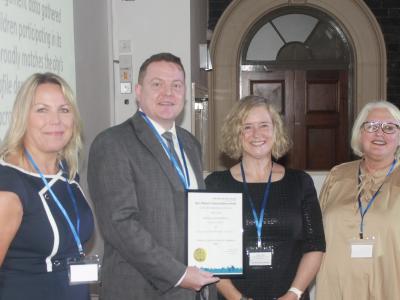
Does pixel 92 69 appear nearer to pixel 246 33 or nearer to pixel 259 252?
pixel 259 252

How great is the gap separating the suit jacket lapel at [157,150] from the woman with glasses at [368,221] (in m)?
0.86

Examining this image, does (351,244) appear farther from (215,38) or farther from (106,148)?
(215,38)

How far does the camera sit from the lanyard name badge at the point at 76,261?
5.80 ft

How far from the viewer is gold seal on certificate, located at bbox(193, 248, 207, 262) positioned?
6.71 ft

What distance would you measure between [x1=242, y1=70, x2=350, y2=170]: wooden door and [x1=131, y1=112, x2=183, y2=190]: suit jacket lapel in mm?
4259

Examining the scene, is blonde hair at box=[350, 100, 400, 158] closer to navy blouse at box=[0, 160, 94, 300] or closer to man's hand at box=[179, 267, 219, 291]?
man's hand at box=[179, 267, 219, 291]

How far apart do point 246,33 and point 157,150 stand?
429 centimetres

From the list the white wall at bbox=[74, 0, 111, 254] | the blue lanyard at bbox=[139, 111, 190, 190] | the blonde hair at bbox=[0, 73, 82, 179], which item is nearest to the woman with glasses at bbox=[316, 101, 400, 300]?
the blue lanyard at bbox=[139, 111, 190, 190]

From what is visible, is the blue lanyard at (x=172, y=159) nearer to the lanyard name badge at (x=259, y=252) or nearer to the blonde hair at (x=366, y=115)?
the lanyard name badge at (x=259, y=252)

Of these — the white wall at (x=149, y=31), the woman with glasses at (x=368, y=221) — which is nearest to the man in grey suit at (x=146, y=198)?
the woman with glasses at (x=368, y=221)

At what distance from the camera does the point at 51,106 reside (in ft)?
5.87

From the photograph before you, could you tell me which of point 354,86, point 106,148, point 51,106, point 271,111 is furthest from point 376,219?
point 354,86

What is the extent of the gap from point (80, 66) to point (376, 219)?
91.6 inches

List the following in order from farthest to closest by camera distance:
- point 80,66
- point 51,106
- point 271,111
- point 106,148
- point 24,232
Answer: point 80,66, point 271,111, point 106,148, point 51,106, point 24,232
